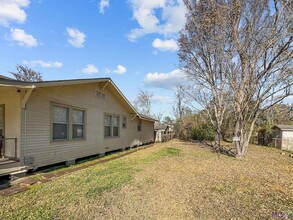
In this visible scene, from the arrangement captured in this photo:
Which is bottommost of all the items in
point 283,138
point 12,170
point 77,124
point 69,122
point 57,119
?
point 283,138

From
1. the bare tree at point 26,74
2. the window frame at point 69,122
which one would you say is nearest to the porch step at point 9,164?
the window frame at point 69,122

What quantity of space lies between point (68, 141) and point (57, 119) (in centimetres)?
108

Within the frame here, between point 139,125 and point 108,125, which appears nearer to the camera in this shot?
point 108,125

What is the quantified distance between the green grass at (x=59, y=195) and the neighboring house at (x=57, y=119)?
1.74 meters

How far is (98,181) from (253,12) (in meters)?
10.9

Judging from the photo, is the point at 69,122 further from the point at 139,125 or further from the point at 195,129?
the point at 195,129

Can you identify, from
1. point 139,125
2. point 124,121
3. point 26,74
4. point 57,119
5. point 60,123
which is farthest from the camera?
point 26,74

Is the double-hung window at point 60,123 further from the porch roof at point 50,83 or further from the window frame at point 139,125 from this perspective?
the window frame at point 139,125

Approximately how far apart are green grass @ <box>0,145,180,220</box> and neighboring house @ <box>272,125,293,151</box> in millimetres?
16585

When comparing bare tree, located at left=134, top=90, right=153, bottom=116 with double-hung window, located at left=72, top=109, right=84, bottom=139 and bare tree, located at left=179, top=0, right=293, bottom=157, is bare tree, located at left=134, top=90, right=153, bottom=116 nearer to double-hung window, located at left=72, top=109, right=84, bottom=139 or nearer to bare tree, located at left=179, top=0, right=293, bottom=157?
bare tree, located at left=179, top=0, right=293, bottom=157

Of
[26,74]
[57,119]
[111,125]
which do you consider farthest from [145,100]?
[57,119]

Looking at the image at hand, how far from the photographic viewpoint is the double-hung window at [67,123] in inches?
326

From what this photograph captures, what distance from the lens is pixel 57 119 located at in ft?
27.5

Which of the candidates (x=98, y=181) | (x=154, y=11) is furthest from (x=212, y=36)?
(x=98, y=181)
